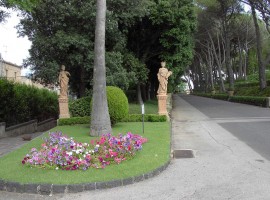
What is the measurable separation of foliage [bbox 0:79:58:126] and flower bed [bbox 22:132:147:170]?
1156 cm

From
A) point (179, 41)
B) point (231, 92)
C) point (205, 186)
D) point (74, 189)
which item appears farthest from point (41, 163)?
point (231, 92)

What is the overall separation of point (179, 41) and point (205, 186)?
16.9 m

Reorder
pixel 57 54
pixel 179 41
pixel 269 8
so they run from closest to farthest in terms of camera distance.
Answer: pixel 57 54, pixel 179 41, pixel 269 8

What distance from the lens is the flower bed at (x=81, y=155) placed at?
25.1ft

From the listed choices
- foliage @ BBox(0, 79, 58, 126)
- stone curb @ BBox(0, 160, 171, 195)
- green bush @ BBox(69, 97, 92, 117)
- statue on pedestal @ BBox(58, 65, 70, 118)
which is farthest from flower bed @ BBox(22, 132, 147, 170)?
foliage @ BBox(0, 79, 58, 126)

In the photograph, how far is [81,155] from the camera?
7945mm

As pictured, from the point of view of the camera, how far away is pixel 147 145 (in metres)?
10.5

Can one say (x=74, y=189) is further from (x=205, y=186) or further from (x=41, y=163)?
(x=205, y=186)

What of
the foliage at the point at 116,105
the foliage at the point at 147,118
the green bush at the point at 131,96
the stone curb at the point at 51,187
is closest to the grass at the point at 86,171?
the stone curb at the point at 51,187

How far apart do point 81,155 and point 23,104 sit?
48.6 feet

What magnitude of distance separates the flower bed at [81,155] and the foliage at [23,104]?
11.6m

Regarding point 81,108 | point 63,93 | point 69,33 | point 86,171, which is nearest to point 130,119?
point 81,108

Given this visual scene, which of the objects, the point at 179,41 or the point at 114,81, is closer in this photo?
the point at 114,81

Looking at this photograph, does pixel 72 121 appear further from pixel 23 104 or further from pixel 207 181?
pixel 207 181
